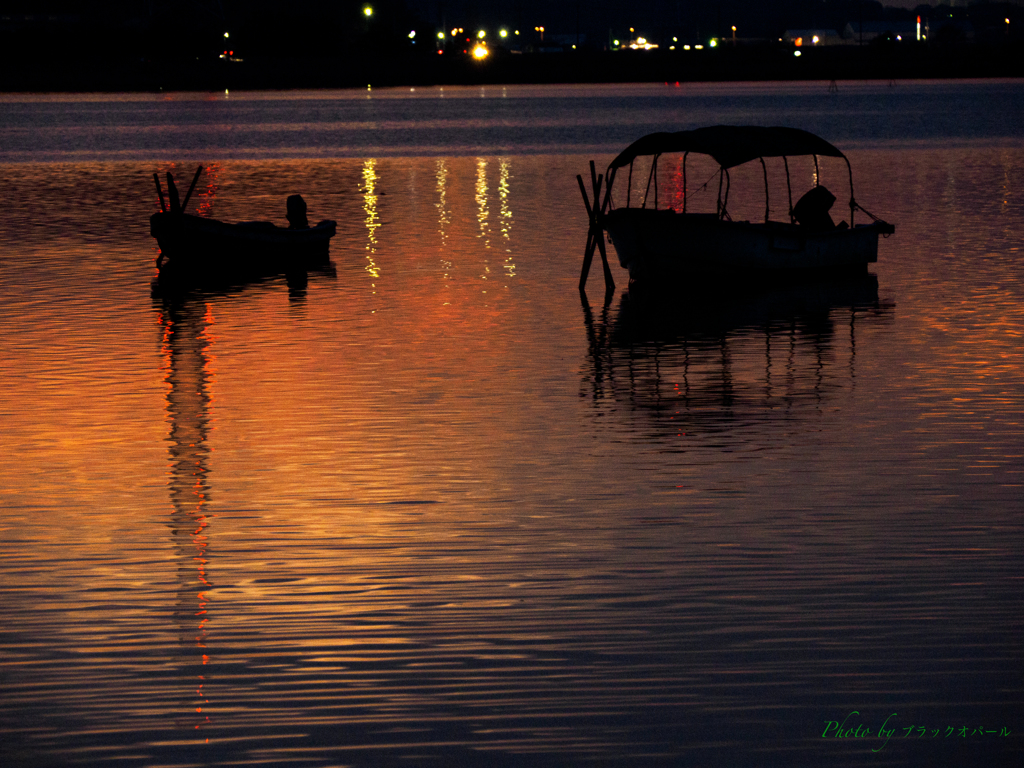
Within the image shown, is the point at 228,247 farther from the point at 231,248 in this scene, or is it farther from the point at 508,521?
the point at 508,521

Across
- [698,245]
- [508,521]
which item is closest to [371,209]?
[698,245]

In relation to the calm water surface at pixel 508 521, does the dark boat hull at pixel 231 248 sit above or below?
above

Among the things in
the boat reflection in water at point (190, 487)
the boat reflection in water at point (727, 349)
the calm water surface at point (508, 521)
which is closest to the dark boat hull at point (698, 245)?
the boat reflection in water at point (727, 349)

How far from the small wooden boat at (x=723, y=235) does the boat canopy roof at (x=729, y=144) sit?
0.02 metres

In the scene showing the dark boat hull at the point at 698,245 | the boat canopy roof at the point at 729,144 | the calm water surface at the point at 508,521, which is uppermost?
the boat canopy roof at the point at 729,144

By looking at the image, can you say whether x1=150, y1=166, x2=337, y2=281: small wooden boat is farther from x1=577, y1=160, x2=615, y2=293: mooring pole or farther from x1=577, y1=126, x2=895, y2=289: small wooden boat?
x1=577, y1=126, x2=895, y2=289: small wooden boat

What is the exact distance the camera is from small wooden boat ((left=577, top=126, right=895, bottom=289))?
34875 millimetres

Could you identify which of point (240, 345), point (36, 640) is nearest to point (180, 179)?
point (240, 345)

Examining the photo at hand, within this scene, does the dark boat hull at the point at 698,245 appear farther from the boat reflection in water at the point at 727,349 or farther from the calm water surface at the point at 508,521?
the calm water surface at the point at 508,521

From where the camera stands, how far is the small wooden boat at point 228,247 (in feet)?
127

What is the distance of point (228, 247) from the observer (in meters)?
39.4

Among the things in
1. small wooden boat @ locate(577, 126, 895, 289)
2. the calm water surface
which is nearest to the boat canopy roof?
small wooden boat @ locate(577, 126, 895, 289)

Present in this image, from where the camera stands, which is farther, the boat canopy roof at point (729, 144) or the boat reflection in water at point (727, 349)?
the boat canopy roof at point (729, 144)

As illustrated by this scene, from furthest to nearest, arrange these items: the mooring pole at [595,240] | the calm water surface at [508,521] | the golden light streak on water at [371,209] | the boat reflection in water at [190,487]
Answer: the golden light streak on water at [371,209] → the mooring pole at [595,240] → the boat reflection in water at [190,487] → the calm water surface at [508,521]
